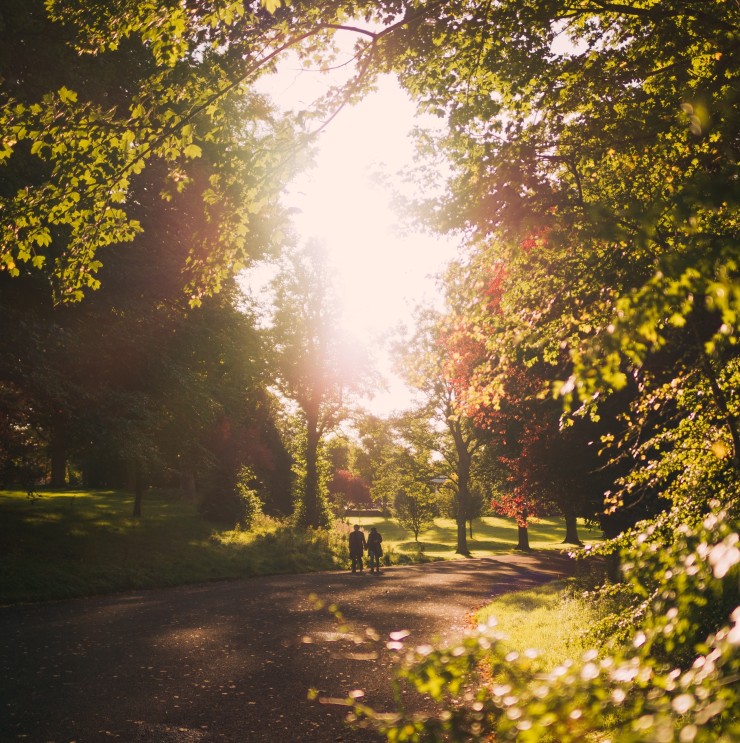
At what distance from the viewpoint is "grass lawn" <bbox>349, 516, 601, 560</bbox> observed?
130ft

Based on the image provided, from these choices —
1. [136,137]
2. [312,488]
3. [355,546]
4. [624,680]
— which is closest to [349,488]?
[312,488]

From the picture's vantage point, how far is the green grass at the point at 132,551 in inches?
608

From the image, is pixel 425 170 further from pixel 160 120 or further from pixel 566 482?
pixel 566 482

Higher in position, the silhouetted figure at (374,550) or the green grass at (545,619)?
the green grass at (545,619)

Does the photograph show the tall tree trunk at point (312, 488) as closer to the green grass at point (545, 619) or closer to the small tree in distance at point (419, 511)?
the small tree in distance at point (419, 511)

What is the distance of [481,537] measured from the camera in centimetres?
5334

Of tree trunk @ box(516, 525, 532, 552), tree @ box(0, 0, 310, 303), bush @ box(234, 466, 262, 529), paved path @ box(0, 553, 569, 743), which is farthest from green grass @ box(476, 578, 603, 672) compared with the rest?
tree trunk @ box(516, 525, 532, 552)

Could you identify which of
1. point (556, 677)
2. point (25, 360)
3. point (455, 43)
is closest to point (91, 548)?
point (25, 360)

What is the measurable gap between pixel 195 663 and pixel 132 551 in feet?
39.2

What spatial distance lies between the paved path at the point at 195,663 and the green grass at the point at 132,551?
57.2 inches

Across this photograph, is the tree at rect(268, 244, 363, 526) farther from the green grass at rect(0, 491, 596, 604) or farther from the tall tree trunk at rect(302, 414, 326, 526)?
the green grass at rect(0, 491, 596, 604)

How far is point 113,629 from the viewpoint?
35.9 feet

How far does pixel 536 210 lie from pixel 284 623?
9822mm

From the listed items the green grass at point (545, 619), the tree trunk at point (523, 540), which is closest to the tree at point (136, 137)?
the green grass at point (545, 619)
